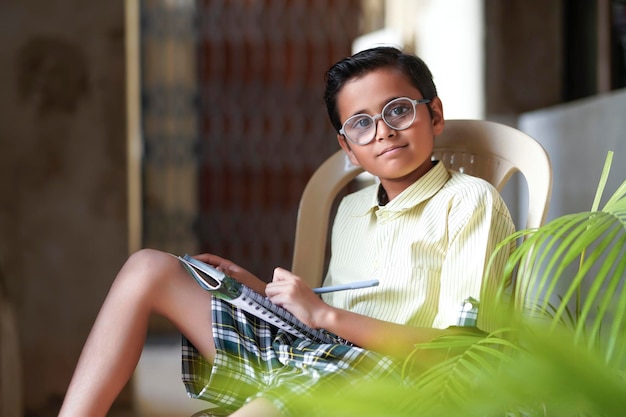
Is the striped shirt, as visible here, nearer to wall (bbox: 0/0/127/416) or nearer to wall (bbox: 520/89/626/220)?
wall (bbox: 520/89/626/220)

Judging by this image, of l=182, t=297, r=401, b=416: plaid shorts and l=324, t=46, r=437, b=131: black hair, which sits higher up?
l=324, t=46, r=437, b=131: black hair

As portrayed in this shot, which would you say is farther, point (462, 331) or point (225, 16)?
point (225, 16)

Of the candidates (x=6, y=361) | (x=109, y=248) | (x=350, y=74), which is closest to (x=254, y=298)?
(x=350, y=74)

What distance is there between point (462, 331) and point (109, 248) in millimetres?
1932

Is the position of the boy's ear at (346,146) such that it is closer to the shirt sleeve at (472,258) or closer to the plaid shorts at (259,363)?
the shirt sleeve at (472,258)

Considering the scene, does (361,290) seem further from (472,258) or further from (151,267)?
(151,267)

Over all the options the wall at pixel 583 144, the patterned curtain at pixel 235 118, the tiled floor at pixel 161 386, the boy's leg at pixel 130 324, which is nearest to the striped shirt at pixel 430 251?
the boy's leg at pixel 130 324

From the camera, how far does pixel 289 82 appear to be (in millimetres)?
4867

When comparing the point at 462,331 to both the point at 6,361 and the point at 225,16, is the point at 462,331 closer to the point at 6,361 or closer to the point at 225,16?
the point at 6,361

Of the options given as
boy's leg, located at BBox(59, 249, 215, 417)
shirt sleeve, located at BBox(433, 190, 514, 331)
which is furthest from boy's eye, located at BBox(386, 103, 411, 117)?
boy's leg, located at BBox(59, 249, 215, 417)

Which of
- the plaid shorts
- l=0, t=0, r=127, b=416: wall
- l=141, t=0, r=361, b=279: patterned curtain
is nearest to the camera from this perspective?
the plaid shorts

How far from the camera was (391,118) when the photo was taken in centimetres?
168

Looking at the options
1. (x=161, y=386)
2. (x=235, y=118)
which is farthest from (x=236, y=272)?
(x=235, y=118)

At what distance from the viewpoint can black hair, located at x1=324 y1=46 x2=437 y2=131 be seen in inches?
68.3
